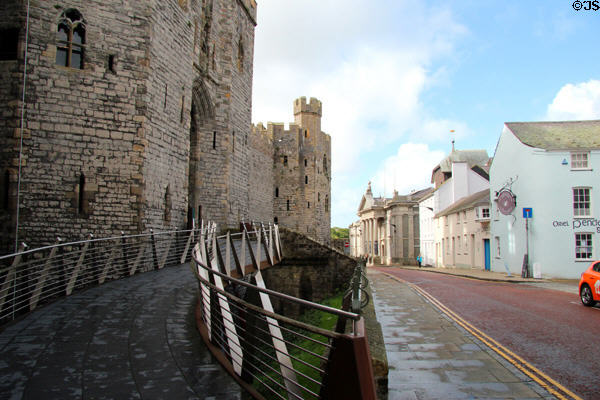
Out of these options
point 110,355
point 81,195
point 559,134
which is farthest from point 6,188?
point 559,134

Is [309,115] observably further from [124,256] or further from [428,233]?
[124,256]

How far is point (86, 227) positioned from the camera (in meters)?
12.6

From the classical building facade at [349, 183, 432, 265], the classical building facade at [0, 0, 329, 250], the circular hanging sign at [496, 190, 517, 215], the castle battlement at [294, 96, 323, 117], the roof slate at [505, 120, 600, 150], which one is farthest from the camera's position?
the classical building facade at [349, 183, 432, 265]

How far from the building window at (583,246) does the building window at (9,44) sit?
79.6 feet

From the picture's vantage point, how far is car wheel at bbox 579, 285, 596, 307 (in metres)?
11.6

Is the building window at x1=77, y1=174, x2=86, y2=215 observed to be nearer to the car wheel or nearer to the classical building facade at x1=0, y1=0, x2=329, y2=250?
the classical building facade at x1=0, y1=0, x2=329, y2=250

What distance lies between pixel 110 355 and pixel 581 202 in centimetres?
2414

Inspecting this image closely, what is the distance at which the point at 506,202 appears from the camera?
87.2 feet

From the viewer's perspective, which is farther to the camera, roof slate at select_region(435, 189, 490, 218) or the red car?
roof slate at select_region(435, 189, 490, 218)

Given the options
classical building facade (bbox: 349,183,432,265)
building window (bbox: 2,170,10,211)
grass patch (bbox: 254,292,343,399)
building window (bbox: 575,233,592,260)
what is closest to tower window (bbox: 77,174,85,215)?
building window (bbox: 2,170,10,211)

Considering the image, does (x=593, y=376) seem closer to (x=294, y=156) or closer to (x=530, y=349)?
(x=530, y=349)

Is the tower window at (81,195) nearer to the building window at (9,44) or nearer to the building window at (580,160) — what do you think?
the building window at (9,44)

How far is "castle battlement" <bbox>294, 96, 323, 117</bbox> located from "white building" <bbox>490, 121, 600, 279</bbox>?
57.4ft

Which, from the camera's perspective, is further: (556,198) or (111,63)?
(556,198)
